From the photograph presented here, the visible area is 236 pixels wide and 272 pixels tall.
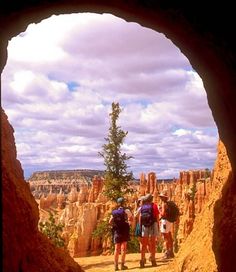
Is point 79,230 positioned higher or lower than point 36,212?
lower

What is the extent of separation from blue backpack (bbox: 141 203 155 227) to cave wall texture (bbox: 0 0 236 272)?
412 cm

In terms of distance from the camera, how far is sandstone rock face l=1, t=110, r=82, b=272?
802 cm

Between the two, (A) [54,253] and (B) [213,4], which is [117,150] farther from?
(B) [213,4]

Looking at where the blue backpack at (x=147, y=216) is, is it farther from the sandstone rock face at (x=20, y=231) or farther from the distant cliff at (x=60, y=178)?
the distant cliff at (x=60, y=178)

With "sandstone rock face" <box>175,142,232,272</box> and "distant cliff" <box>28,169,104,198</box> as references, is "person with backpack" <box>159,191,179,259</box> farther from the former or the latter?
"distant cliff" <box>28,169,104,198</box>

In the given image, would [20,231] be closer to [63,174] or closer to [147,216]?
[147,216]

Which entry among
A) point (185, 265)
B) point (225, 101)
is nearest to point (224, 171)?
point (185, 265)

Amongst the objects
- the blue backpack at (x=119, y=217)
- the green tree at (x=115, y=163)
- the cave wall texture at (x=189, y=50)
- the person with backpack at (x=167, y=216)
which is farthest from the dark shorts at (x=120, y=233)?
the green tree at (x=115, y=163)

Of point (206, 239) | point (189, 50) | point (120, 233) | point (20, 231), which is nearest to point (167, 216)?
point (120, 233)

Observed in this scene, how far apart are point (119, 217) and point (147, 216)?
0.79m

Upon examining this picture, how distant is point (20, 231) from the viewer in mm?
8727

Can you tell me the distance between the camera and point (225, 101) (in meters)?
7.53

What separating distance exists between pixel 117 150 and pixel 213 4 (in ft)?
75.4

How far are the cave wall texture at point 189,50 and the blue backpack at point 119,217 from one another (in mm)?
3649
